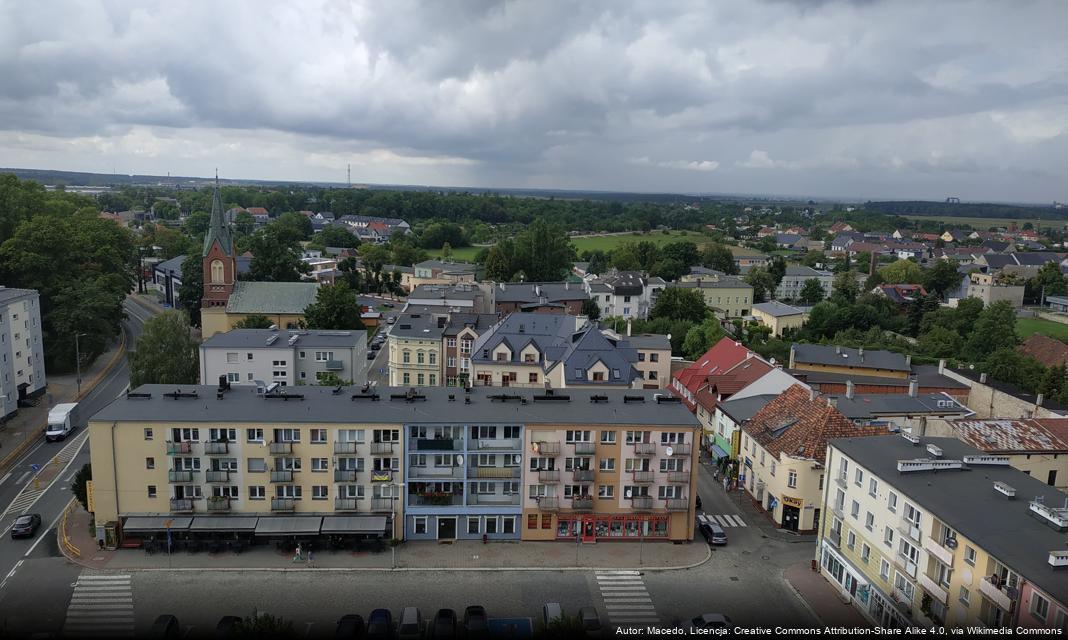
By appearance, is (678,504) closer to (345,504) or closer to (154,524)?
(345,504)

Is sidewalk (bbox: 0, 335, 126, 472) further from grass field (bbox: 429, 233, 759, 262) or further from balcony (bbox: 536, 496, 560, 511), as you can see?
grass field (bbox: 429, 233, 759, 262)

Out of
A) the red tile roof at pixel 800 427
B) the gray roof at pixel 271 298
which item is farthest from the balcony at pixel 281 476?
the gray roof at pixel 271 298

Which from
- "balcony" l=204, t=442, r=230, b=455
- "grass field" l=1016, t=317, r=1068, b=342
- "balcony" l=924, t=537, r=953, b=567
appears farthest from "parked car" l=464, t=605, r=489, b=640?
"grass field" l=1016, t=317, r=1068, b=342

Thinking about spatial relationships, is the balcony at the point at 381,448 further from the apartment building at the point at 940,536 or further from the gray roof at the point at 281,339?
the gray roof at the point at 281,339

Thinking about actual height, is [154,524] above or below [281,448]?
below

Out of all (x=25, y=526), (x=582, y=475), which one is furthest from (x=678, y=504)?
(x=25, y=526)

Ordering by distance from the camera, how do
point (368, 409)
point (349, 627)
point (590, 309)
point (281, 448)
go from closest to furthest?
point (349, 627) < point (281, 448) < point (368, 409) < point (590, 309)
